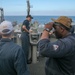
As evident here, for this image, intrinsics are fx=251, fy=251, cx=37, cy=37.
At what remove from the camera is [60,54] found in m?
3.10

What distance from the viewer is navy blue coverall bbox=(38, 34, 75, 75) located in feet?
10.1

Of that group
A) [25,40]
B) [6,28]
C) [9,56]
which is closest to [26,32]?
[25,40]

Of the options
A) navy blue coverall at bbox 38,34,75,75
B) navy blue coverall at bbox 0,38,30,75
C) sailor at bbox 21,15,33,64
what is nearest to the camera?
navy blue coverall at bbox 38,34,75,75

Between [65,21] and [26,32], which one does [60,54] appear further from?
[26,32]

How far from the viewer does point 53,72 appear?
3.30 meters

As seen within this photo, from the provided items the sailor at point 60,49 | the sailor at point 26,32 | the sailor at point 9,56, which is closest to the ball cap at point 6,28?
the sailor at point 9,56

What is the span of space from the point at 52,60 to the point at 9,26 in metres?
0.73

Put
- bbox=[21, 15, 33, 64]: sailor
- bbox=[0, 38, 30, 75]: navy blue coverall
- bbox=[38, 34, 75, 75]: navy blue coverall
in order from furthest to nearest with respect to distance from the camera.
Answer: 1. bbox=[21, 15, 33, 64]: sailor
2. bbox=[0, 38, 30, 75]: navy blue coverall
3. bbox=[38, 34, 75, 75]: navy blue coverall

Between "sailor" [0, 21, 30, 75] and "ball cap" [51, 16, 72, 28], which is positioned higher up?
"ball cap" [51, 16, 72, 28]

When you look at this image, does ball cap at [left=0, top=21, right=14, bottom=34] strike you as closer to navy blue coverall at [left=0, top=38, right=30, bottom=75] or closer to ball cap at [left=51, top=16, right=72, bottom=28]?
navy blue coverall at [left=0, top=38, right=30, bottom=75]

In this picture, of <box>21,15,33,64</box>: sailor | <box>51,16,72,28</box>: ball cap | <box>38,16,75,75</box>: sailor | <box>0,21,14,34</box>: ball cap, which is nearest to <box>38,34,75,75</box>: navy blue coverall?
<box>38,16,75,75</box>: sailor

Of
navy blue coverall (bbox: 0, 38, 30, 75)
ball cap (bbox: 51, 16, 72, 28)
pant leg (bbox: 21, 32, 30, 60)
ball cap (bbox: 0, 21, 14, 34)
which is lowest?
pant leg (bbox: 21, 32, 30, 60)

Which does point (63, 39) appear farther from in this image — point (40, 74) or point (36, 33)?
point (36, 33)

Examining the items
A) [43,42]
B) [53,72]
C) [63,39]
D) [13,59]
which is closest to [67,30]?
[63,39]
